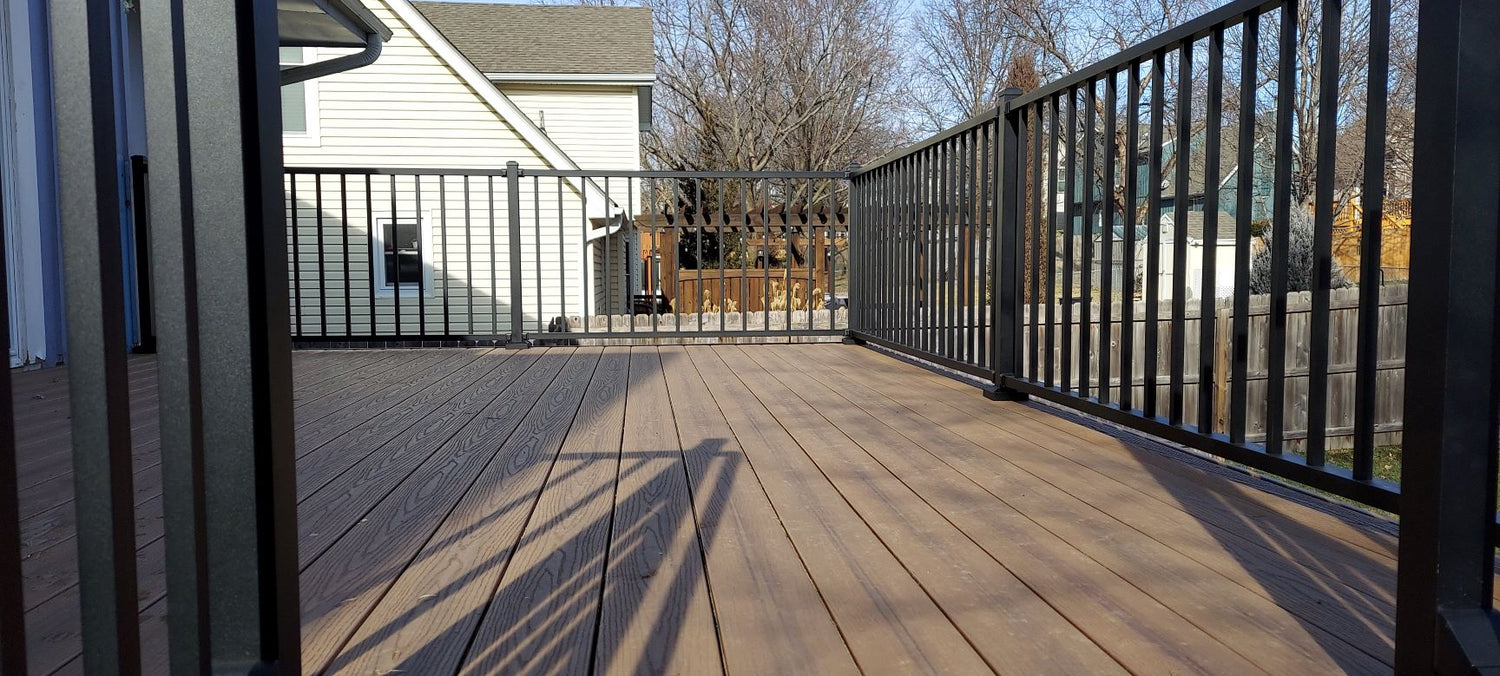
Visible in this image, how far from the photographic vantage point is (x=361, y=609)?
1.12 metres

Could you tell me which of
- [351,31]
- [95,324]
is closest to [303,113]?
[351,31]

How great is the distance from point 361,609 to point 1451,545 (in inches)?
44.1

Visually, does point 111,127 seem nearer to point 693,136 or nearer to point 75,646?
point 75,646

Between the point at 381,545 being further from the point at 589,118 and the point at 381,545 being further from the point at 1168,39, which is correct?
the point at 589,118

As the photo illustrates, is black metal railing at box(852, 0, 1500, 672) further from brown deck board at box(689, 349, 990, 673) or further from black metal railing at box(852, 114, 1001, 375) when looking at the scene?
brown deck board at box(689, 349, 990, 673)

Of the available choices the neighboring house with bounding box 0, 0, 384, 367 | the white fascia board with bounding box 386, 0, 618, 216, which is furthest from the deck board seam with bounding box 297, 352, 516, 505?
the white fascia board with bounding box 386, 0, 618, 216

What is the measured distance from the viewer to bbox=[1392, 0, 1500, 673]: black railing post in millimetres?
817

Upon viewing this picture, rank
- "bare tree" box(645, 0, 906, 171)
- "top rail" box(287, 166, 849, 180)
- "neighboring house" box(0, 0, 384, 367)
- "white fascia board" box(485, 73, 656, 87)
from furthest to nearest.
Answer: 1. "bare tree" box(645, 0, 906, 171)
2. "white fascia board" box(485, 73, 656, 87)
3. "top rail" box(287, 166, 849, 180)
4. "neighboring house" box(0, 0, 384, 367)

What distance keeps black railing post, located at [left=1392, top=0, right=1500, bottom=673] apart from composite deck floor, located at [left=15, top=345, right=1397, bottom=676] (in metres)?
0.16

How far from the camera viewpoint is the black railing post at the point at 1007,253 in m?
2.65

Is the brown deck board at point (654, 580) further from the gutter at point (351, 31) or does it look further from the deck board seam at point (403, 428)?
the gutter at point (351, 31)

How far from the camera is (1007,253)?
2.69 m

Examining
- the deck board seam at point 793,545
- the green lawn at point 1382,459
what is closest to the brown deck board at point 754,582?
the deck board seam at point 793,545

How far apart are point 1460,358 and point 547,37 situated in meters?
13.3
